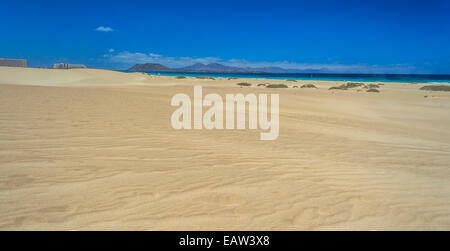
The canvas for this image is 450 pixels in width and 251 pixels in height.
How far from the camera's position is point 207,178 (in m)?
3.30

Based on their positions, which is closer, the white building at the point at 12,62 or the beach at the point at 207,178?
the beach at the point at 207,178

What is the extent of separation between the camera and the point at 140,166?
11.7 feet

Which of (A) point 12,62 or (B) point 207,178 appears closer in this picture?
(B) point 207,178

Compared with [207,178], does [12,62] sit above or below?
above

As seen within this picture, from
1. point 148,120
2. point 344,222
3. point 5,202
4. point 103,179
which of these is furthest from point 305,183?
point 148,120

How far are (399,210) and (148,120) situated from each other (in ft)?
17.9

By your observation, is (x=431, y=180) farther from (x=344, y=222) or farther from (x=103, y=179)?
(x=103, y=179)

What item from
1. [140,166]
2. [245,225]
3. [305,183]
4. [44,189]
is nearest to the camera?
[245,225]

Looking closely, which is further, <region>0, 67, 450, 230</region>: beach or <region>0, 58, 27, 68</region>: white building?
<region>0, 58, 27, 68</region>: white building

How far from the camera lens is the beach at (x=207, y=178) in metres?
2.40

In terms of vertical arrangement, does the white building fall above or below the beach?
above

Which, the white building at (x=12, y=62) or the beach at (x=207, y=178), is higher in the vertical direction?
the white building at (x=12, y=62)

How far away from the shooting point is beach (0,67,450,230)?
7.86 ft
